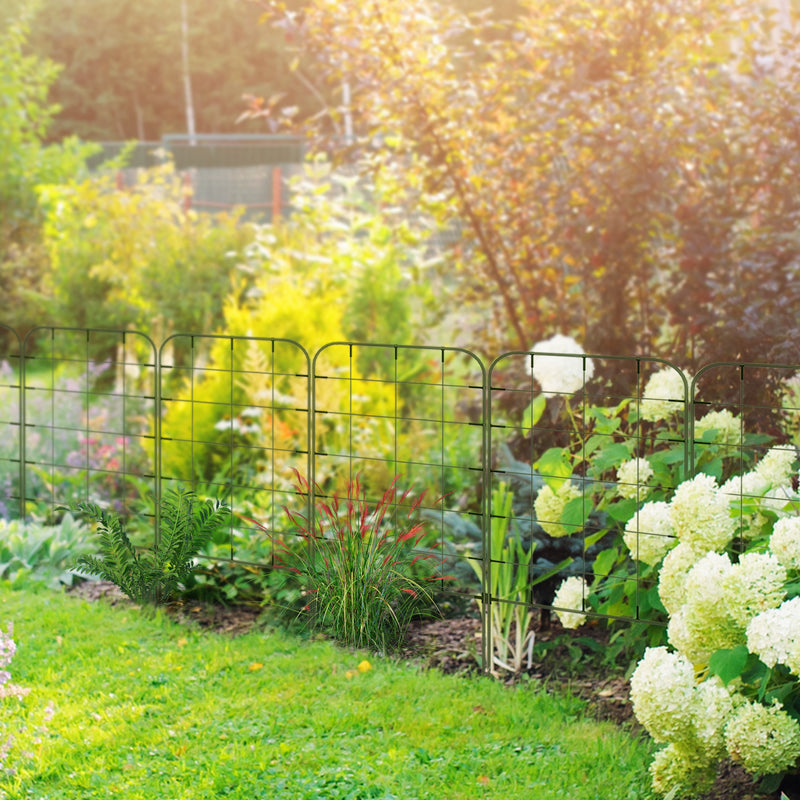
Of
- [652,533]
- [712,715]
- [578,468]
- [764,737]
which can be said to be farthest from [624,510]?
[764,737]

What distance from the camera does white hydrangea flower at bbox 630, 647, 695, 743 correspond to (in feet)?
8.57

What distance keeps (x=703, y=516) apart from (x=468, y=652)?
3.78 feet

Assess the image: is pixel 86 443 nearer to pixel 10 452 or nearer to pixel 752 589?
pixel 10 452

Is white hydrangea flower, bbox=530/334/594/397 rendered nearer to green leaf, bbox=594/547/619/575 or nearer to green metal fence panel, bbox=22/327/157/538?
green leaf, bbox=594/547/619/575

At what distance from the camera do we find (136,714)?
10.4 ft

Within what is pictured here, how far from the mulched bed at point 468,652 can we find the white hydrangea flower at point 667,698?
562 millimetres

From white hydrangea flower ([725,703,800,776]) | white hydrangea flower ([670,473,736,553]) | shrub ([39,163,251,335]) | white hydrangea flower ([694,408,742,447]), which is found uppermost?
shrub ([39,163,251,335])

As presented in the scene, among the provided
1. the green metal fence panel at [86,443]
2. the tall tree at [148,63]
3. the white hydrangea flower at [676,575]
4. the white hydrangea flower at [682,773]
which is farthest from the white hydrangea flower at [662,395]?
the tall tree at [148,63]

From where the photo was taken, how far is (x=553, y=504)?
3.56 m

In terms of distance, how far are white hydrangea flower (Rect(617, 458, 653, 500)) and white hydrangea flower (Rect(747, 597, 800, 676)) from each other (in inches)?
35.0

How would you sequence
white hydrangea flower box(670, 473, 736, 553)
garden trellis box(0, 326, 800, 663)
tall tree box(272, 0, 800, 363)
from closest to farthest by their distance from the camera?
white hydrangea flower box(670, 473, 736, 553) < garden trellis box(0, 326, 800, 663) < tall tree box(272, 0, 800, 363)

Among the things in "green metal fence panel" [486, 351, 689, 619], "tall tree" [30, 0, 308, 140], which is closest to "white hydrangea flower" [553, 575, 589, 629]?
"green metal fence panel" [486, 351, 689, 619]

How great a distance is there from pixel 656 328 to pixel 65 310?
5.65 m

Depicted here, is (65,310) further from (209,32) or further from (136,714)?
(209,32)
